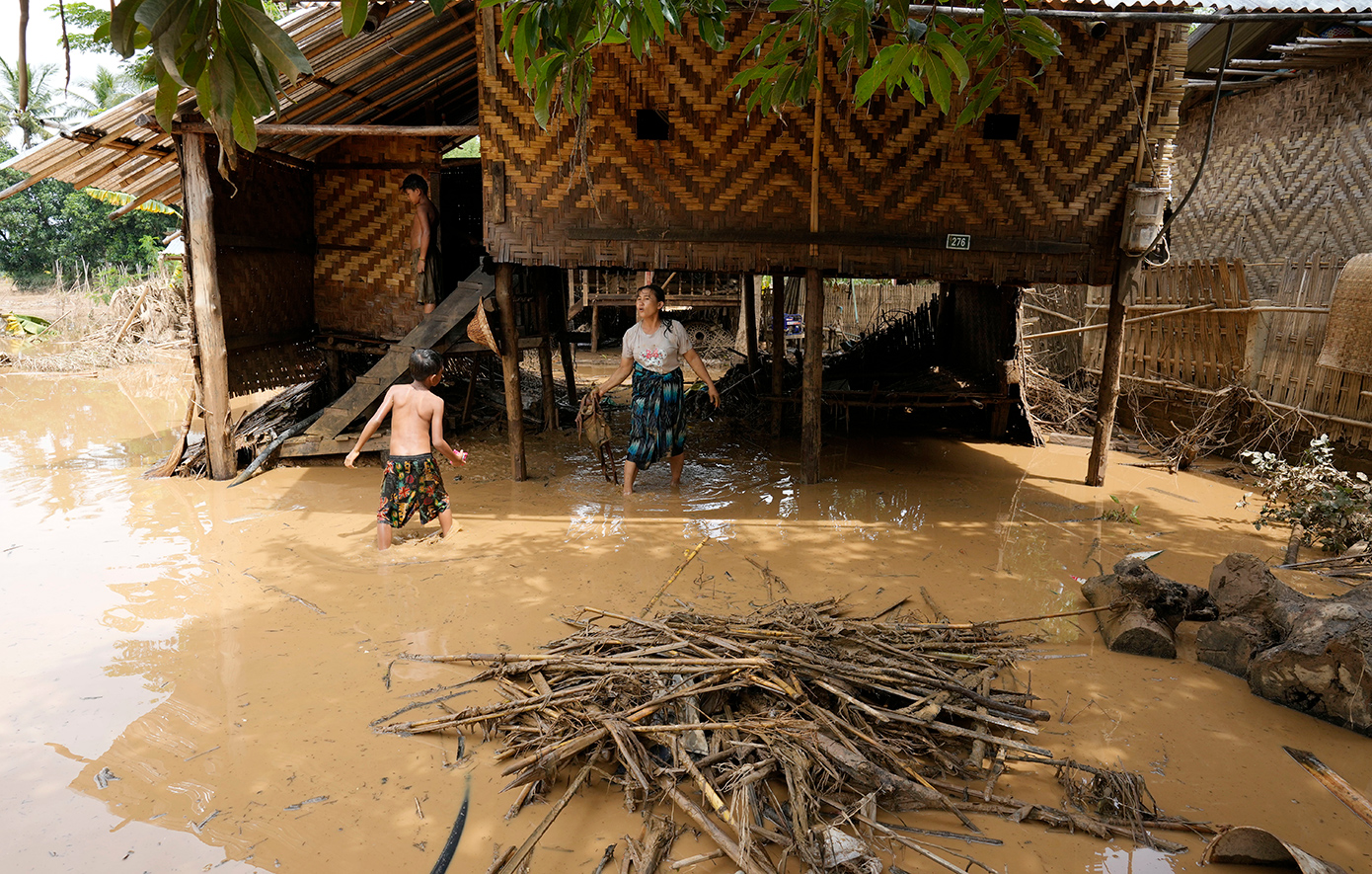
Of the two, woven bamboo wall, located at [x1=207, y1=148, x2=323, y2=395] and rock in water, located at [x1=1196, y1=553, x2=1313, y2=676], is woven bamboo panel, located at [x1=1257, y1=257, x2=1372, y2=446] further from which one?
woven bamboo wall, located at [x1=207, y1=148, x2=323, y2=395]

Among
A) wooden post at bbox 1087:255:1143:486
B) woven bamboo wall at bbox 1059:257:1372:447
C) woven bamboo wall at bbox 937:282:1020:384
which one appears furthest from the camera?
woven bamboo wall at bbox 937:282:1020:384

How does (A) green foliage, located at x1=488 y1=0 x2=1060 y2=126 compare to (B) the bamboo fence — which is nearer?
(A) green foliage, located at x1=488 y1=0 x2=1060 y2=126

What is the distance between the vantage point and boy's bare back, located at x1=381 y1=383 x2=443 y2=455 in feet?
17.2

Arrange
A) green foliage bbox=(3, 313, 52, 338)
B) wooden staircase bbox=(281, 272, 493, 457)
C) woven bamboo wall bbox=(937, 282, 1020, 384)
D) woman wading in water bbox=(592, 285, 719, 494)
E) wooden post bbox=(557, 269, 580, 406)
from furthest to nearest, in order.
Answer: green foliage bbox=(3, 313, 52, 338) < wooden post bbox=(557, 269, 580, 406) < woven bamboo wall bbox=(937, 282, 1020, 384) < wooden staircase bbox=(281, 272, 493, 457) < woman wading in water bbox=(592, 285, 719, 494)

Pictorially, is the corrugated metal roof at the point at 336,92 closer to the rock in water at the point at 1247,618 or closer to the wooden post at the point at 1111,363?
the wooden post at the point at 1111,363

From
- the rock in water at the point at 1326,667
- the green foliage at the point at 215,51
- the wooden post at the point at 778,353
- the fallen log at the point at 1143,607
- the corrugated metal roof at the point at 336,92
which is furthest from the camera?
the wooden post at the point at 778,353

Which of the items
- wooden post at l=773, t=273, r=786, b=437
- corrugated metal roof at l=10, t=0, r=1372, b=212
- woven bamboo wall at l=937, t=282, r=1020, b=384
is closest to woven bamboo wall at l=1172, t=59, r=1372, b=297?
corrugated metal roof at l=10, t=0, r=1372, b=212

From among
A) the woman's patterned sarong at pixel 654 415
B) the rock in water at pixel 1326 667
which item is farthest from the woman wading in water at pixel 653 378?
the rock in water at pixel 1326 667

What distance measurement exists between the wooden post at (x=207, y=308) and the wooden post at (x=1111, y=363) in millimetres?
7717

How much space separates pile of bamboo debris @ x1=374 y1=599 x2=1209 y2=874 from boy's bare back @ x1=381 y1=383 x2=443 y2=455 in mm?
2030

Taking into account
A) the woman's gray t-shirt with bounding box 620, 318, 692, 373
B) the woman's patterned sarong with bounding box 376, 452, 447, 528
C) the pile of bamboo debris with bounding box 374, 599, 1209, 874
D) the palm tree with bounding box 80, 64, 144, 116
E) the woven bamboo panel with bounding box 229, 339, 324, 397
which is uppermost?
the palm tree with bounding box 80, 64, 144, 116

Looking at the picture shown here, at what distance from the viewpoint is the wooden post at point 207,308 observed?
21.1ft

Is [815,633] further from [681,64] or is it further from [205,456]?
[205,456]

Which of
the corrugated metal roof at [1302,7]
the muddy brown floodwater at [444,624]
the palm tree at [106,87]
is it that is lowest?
the muddy brown floodwater at [444,624]
